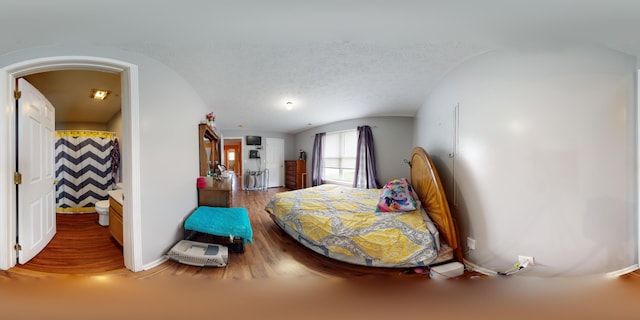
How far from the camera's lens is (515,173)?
1.25m

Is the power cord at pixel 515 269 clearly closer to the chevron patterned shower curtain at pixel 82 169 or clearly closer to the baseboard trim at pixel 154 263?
the baseboard trim at pixel 154 263

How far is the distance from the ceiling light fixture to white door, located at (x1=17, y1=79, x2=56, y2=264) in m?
0.32

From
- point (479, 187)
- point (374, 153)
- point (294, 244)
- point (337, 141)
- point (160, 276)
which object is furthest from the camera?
point (337, 141)

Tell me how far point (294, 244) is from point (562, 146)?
1803 mm

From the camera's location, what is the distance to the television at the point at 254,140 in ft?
16.7

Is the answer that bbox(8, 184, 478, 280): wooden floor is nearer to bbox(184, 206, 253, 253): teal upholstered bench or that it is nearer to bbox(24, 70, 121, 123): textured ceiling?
bbox(184, 206, 253, 253): teal upholstered bench

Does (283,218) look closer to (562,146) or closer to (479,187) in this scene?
(479,187)

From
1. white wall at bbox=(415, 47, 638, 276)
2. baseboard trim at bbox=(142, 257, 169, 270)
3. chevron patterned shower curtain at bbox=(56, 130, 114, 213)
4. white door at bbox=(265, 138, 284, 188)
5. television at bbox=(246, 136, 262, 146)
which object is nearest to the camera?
white wall at bbox=(415, 47, 638, 276)

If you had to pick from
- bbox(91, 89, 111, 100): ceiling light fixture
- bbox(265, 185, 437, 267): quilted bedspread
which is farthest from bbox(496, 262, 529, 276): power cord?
bbox(91, 89, 111, 100): ceiling light fixture

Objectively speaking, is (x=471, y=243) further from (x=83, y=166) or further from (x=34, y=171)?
(x=83, y=166)

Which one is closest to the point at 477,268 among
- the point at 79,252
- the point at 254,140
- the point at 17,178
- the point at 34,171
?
the point at 79,252

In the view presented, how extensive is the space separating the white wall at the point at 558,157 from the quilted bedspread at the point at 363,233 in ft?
1.54

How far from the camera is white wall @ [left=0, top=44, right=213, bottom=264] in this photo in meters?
1.26

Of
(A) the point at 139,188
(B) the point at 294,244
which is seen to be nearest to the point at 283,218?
(B) the point at 294,244
